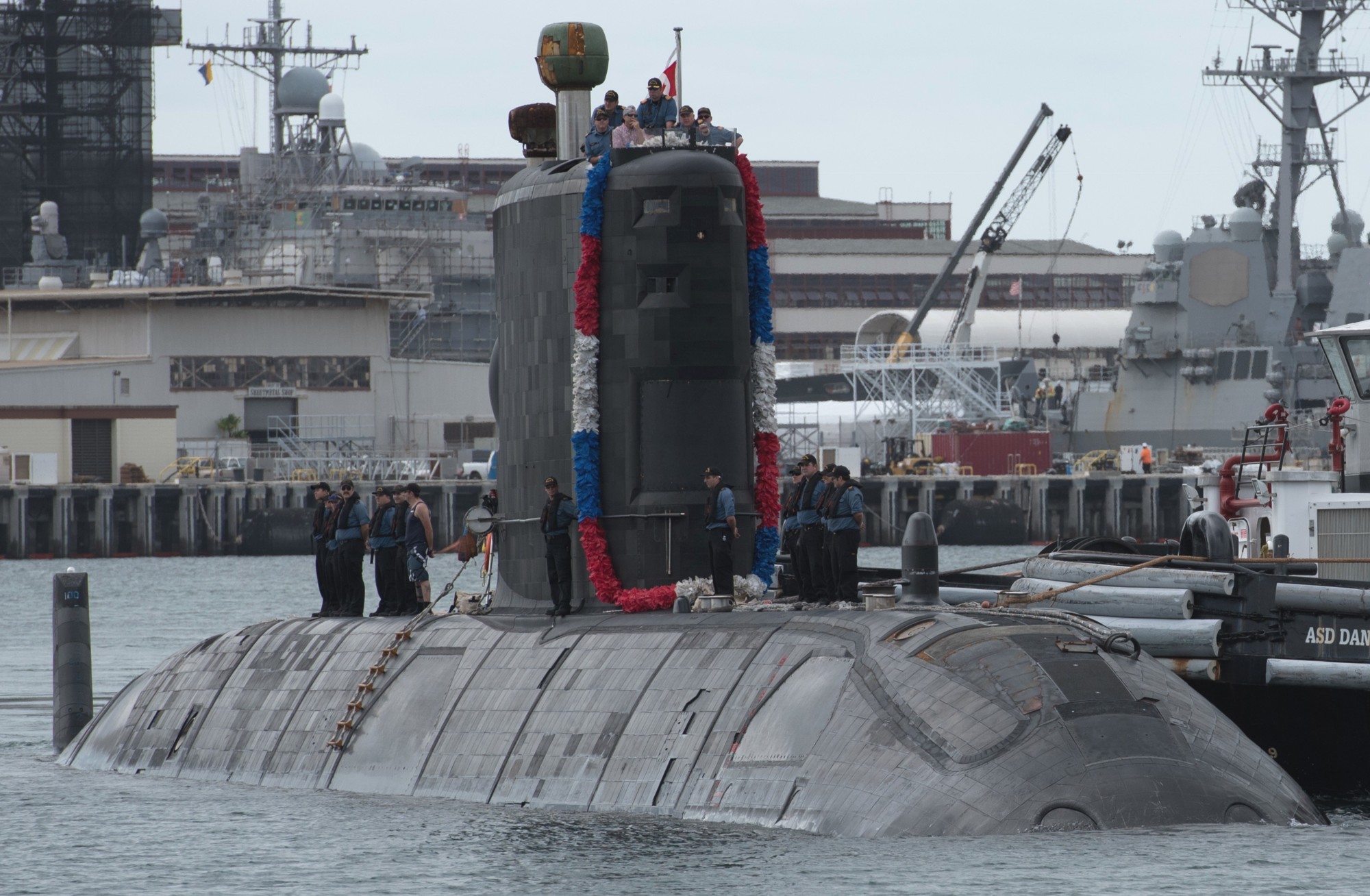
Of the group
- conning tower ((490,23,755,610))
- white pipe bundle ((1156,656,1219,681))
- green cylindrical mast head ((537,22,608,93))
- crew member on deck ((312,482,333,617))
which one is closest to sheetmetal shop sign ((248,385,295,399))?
crew member on deck ((312,482,333,617))

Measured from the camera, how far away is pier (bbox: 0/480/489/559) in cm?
8525

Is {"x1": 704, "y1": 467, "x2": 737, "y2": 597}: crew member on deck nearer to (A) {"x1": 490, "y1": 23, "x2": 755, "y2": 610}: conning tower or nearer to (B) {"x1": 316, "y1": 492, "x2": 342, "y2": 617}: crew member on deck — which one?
(A) {"x1": 490, "y1": 23, "x2": 755, "y2": 610}: conning tower

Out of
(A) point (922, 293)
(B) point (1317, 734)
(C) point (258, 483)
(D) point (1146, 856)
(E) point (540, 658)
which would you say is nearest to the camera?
(D) point (1146, 856)

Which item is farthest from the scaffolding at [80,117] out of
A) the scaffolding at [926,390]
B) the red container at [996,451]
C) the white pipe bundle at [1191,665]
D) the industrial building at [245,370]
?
the white pipe bundle at [1191,665]

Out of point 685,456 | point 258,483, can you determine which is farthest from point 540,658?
point 258,483

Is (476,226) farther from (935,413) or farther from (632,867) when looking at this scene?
(632,867)

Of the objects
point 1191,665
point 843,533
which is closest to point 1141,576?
point 1191,665

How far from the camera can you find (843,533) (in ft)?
61.1

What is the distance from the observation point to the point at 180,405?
9281 centimetres

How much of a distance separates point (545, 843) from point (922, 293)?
12668cm

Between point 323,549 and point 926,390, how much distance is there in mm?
82056

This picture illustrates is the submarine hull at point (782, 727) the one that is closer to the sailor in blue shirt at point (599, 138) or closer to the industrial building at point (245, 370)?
the sailor in blue shirt at point (599, 138)

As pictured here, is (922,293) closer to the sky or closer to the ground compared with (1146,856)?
closer to the sky

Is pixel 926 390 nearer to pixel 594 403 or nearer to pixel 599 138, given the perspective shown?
pixel 599 138
